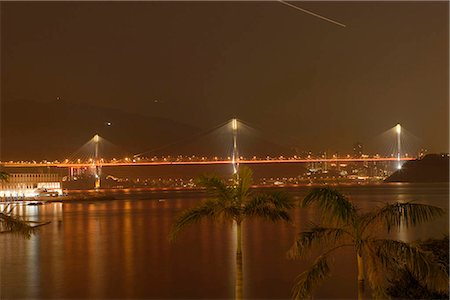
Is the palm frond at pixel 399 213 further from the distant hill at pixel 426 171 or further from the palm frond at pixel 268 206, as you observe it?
the distant hill at pixel 426 171

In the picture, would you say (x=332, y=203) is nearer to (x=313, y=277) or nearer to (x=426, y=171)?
(x=313, y=277)

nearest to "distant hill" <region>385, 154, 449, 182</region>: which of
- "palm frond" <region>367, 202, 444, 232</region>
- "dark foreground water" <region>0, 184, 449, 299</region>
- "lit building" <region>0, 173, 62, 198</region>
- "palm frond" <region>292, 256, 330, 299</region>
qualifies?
"lit building" <region>0, 173, 62, 198</region>

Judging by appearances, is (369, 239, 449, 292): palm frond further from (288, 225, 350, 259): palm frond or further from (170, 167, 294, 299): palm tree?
(170, 167, 294, 299): palm tree

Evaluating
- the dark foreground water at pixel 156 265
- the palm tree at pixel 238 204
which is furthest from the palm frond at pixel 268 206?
the dark foreground water at pixel 156 265

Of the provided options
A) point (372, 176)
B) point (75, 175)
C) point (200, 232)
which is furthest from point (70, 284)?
point (372, 176)

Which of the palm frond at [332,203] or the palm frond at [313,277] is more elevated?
the palm frond at [332,203]

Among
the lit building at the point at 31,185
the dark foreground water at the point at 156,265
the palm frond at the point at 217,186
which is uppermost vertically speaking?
the palm frond at the point at 217,186
